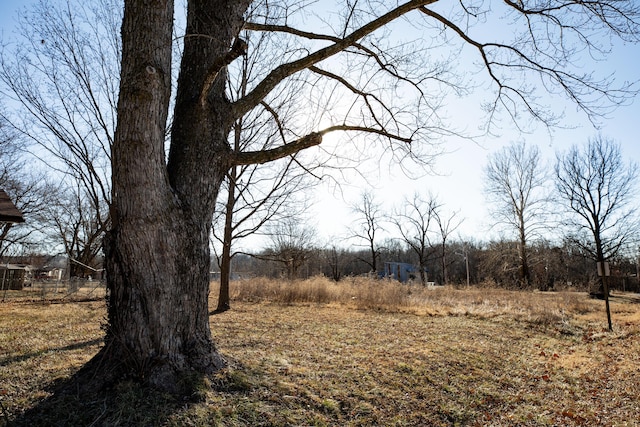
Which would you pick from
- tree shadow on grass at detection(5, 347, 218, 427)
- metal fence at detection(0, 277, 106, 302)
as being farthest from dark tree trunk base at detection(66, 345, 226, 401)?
metal fence at detection(0, 277, 106, 302)

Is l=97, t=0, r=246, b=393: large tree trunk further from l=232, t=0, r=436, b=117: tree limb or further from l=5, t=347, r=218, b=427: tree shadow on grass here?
l=232, t=0, r=436, b=117: tree limb

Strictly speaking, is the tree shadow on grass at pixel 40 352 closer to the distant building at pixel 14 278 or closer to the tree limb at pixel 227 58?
the tree limb at pixel 227 58

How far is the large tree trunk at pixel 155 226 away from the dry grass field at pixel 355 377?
1.14 ft

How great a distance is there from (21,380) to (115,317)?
1.22 meters

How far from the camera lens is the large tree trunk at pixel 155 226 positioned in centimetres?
353

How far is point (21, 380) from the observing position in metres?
3.81

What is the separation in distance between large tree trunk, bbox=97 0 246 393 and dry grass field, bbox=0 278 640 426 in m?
0.35

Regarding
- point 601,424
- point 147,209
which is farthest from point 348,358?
point 147,209

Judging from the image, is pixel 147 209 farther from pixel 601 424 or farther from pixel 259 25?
pixel 601 424

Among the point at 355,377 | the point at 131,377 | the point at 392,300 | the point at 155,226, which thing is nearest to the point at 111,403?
the point at 131,377

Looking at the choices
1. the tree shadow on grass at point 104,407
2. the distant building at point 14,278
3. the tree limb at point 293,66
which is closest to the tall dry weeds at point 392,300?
the tree limb at point 293,66

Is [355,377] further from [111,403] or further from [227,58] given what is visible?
[227,58]

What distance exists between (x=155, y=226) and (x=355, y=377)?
3.01m

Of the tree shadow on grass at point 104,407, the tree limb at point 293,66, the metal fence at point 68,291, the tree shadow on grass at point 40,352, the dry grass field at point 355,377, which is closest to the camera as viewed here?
the tree shadow on grass at point 104,407
